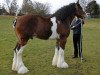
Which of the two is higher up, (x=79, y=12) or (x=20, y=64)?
(x=79, y=12)

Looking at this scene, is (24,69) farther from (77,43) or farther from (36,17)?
(77,43)

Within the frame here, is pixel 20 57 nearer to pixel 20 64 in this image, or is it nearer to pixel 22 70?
pixel 20 64

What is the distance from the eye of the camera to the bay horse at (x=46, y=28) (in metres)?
8.82

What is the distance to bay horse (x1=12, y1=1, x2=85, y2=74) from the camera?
8.82 m

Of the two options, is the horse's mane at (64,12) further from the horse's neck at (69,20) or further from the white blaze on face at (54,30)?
the white blaze on face at (54,30)

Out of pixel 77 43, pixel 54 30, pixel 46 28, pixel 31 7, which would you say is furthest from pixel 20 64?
pixel 31 7

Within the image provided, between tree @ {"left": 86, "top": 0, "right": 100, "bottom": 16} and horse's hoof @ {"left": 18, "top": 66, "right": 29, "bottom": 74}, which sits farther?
tree @ {"left": 86, "top": 0, "right": 100, "bottom": 16}

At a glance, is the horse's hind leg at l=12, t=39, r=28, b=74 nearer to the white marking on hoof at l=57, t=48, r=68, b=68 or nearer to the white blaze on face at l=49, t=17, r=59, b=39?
the white blaze on face at l=49, t=17, r=59, b=39

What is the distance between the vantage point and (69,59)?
1138 cm

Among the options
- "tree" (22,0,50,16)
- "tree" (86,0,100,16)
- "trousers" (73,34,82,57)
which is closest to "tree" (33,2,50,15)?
"tree" (22,0,50,16)

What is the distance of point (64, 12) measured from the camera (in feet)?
32.3

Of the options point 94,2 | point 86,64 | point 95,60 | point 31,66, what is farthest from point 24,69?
point 94,2

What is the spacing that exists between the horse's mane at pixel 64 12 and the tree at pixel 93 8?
68.6 metres

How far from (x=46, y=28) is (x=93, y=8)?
71.1 metres
